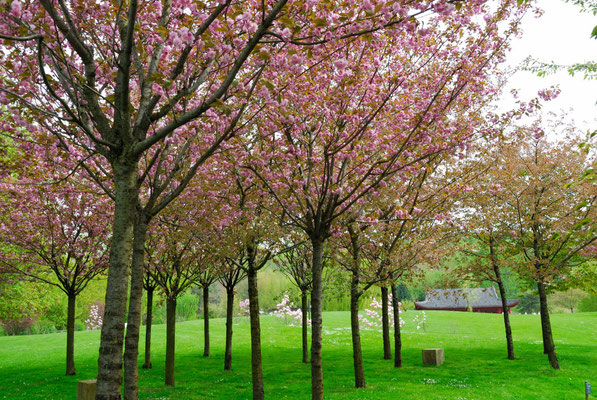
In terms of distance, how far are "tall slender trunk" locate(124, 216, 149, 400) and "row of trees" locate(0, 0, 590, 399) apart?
1.2 inches

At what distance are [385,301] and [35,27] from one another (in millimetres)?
15755

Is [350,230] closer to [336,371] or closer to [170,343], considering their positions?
[170,343]

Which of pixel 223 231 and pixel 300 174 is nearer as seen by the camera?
pixel 300 174

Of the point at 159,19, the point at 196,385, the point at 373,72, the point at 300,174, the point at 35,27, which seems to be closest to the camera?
the point at 35,27

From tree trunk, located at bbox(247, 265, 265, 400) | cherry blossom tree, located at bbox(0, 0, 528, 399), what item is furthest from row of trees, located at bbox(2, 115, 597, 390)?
cherry blossom tree, located at bbox(0, 0, 528, 399)

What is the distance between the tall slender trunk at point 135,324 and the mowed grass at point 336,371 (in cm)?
451

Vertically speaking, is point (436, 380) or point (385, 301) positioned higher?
point (385, 301)

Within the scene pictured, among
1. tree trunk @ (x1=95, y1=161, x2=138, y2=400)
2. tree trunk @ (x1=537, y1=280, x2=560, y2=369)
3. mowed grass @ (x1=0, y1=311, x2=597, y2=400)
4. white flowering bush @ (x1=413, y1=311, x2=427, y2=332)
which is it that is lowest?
white flowering bush @ (x1=413, y1=311, x2=427, y2=332)

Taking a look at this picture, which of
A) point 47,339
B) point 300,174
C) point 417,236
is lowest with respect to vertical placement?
point 47,339

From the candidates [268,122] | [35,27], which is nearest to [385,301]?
[268,122]

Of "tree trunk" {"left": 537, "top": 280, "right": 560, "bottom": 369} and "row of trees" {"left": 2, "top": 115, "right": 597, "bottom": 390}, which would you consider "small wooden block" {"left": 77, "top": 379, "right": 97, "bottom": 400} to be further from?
"tree trunk" {"left": 537, "top": 280, "right": 560, "bottom": 369}

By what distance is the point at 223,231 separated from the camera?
11.6 metres

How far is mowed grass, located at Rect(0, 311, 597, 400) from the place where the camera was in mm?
13141

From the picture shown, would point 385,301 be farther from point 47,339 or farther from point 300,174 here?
point 47,339
